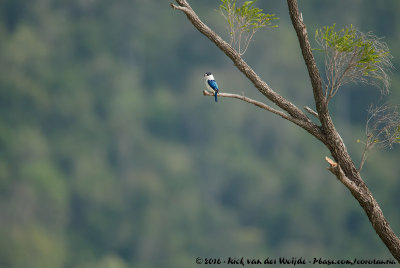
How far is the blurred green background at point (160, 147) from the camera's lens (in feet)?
173

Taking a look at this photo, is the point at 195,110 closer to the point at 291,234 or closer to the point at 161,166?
the point at 161,166

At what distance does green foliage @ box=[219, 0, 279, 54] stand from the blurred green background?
132ft

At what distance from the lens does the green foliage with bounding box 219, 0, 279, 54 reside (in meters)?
8.76

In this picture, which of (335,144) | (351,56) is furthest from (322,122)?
(351,56)

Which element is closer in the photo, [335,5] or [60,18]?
[335,5]

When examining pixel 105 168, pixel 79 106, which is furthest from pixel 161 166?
pixel 79 106

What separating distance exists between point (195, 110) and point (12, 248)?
20932 millimetres

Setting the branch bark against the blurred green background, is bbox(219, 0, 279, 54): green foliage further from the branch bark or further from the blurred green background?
the blurred green background

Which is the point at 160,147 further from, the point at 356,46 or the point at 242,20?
the point at 356,46

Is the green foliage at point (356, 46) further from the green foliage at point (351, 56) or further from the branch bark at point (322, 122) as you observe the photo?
the branch bark at point (322, 122)

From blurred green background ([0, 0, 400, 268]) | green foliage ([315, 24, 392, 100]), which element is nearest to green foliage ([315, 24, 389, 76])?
green foliage ([315, 24, 392, 100])

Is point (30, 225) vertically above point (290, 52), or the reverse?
point (290, 52)

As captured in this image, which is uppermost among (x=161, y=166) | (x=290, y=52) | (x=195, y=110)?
(x=290, y=52)

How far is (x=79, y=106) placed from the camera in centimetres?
6400
